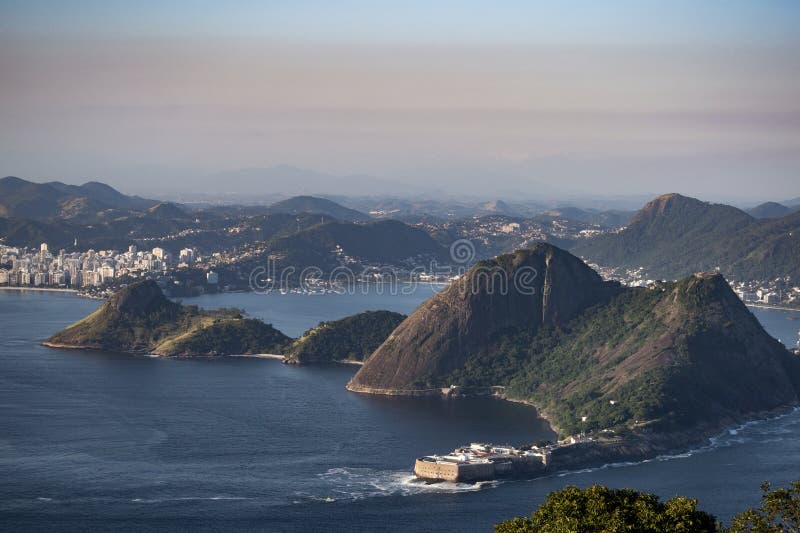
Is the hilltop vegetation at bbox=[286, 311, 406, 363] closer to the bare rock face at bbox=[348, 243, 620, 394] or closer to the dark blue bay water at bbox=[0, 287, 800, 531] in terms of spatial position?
the dark blue bay water at bbox=[0, 287, 800, 531]

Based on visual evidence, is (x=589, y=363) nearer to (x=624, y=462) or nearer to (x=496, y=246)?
(x=624, y=462)

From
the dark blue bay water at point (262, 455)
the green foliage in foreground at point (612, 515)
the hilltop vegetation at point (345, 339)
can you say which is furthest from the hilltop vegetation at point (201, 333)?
the green foliage in foreground at point (612, 515)

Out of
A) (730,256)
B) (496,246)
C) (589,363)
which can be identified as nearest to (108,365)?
(589,363)

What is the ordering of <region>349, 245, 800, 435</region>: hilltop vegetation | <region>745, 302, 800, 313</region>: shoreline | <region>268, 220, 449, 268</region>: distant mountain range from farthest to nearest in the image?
<region>268, 220, 449, 268</region>: distant mountain range < <region>745, 302, 800, 313</region>: shoreline < <region>349, 245, 800, 435</region>: hilltop vegetation

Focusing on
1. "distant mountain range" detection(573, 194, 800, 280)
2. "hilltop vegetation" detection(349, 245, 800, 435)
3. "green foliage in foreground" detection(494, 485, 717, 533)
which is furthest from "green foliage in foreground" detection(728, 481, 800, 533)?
"distant mountain range" detection(573, 194, 800, 280)

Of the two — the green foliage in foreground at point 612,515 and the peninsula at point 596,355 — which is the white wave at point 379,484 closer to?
the peninsula at point 596,355
